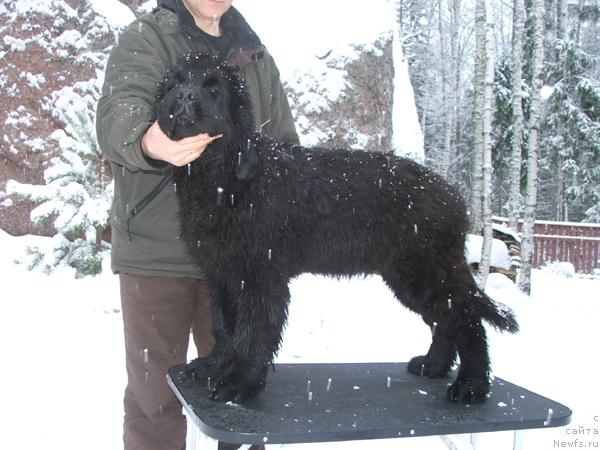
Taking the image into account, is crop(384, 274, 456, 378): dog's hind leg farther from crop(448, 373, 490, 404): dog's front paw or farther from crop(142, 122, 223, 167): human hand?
crop(142, 122, 223, 167): human hand

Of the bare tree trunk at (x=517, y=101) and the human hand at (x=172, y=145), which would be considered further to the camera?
the bare tree trunk at (x=517, y=101)

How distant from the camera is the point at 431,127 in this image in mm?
31438

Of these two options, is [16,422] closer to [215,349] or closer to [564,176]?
[215,349]

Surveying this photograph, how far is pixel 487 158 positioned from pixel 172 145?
8.47 meters

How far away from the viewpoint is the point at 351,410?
96.0 inches

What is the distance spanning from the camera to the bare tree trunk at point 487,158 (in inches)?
362

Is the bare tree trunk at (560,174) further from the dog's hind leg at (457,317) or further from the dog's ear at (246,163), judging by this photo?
the dog's ear at (246,163)

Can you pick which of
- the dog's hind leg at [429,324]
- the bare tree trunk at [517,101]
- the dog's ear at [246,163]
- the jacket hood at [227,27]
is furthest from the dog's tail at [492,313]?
the bare tree trunk at [517,101]

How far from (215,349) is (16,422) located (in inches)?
113

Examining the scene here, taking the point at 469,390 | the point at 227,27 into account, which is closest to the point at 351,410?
the point at 469,390

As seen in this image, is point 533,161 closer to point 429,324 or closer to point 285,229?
point 429,324

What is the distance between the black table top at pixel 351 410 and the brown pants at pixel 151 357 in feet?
1.09

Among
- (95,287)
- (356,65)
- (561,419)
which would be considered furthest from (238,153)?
(356,65)

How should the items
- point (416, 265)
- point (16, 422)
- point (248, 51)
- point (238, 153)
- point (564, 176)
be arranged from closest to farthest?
point (238, 153)
point (416, 265)
point (248, 51)
point (16, 422)
point (564, 176)
